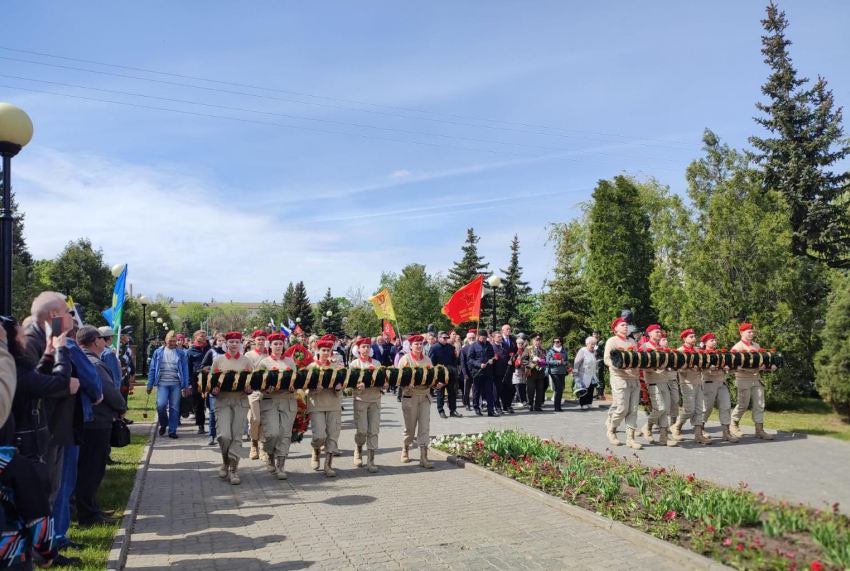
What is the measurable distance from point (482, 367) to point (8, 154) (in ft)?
36.0

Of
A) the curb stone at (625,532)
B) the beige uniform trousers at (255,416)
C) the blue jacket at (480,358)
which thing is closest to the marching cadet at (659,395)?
the curb stone at (625,532)

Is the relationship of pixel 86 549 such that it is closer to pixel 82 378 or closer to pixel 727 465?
pixel 82 378

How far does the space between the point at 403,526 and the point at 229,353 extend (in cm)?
399

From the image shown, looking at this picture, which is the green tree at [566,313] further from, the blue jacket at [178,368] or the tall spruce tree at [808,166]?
the blue jacket at [178,368]

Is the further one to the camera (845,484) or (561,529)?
(845,484)

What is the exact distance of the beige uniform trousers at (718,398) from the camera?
11625 mm

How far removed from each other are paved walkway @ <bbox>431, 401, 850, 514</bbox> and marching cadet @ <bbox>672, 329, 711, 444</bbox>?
0.27 m

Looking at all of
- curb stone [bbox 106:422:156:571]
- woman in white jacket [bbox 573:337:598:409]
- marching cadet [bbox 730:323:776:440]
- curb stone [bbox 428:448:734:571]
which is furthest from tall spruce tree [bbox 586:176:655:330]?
curb stone [bbox 106:422:156:571]

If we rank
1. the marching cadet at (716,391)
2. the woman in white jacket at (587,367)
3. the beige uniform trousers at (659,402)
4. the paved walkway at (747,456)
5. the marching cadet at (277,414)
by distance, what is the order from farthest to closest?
the woman in white jacket at (587,367)
the marching cadet at (716,391)
the beige uniform trousers at (659,402)
the marching cadet at (277,414)
the paved walkway at (747,456)

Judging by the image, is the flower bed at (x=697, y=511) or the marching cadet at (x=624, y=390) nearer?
the flower bed at (x=697, y=511)

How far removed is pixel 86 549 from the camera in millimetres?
5797

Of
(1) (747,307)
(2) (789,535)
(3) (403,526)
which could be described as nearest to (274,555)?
(3) (403,526)

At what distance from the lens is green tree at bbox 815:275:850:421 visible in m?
11.8

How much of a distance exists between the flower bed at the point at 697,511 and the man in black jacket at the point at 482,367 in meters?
6.28
